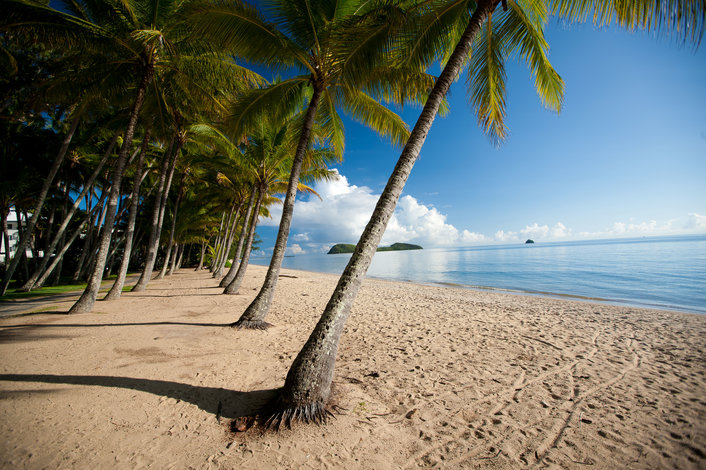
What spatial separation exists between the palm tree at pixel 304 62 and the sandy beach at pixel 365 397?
7.43 ft

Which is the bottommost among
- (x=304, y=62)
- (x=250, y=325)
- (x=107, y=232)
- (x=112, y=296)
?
(x=250, y=325)

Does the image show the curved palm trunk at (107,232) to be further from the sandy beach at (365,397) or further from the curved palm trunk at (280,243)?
the curved palm trunk at (280,243)

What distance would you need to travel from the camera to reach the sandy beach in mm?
2354

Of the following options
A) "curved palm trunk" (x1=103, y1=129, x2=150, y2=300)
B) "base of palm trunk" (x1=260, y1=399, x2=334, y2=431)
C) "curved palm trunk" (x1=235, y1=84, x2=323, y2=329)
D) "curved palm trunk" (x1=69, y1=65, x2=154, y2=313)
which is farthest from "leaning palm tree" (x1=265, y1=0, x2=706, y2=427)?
"curved palm trunk" (x1=103, y1=129, x2=150, y2=300)

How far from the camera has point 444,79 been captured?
11.9 feet

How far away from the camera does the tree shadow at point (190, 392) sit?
299 cm

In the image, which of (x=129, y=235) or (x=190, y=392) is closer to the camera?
(x=190, y=392)

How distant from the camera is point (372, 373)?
4000mm

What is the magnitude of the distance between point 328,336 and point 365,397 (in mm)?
1063

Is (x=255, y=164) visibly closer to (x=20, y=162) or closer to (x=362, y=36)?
(x=362, y=36)

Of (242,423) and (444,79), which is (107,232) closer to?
(242,423)

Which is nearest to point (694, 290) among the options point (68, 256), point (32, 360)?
point (32, 360)

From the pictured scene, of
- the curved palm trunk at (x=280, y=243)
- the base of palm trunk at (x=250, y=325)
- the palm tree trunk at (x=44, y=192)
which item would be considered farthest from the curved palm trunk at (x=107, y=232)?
the curved palm trunk at (x=280, y=243)

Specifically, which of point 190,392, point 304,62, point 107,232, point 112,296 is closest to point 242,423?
point 190,392
